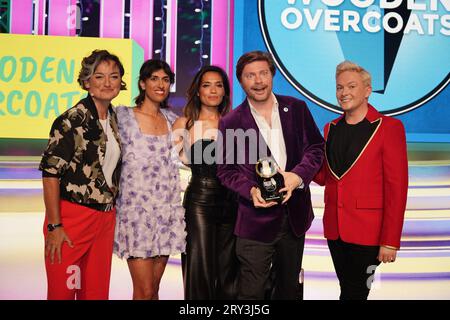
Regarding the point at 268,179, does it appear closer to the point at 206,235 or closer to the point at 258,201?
the point at 258,201

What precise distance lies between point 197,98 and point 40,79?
1351 millimetres

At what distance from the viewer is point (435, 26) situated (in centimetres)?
387

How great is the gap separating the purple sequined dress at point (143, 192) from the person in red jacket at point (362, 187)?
84 cm

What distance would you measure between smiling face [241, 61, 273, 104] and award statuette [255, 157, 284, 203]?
355mm

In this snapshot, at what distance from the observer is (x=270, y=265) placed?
2.57 m

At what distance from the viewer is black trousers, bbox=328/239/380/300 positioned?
2545 millimetres

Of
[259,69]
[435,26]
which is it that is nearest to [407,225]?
[435,26]

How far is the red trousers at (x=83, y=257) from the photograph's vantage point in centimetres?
242

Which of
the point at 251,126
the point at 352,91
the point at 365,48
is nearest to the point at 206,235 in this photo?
the point at 251,126

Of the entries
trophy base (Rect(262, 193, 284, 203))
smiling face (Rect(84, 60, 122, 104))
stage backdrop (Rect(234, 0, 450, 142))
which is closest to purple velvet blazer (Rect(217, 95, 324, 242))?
trophy base (Rect(262, 193, 284, 203))

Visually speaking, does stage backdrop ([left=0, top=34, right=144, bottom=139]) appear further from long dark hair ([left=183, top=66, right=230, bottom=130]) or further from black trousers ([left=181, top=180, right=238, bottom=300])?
black trousers ([left=181, top=180, right=238, bottom=300])

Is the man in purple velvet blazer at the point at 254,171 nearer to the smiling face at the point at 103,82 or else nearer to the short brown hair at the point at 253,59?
the short brown hair at the point at 253,59

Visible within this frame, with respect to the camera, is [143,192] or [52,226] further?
[143,192]

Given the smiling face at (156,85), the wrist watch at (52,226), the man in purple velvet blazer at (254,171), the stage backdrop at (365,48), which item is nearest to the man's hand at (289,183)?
the man in purple velvet blazer at (254,171)
